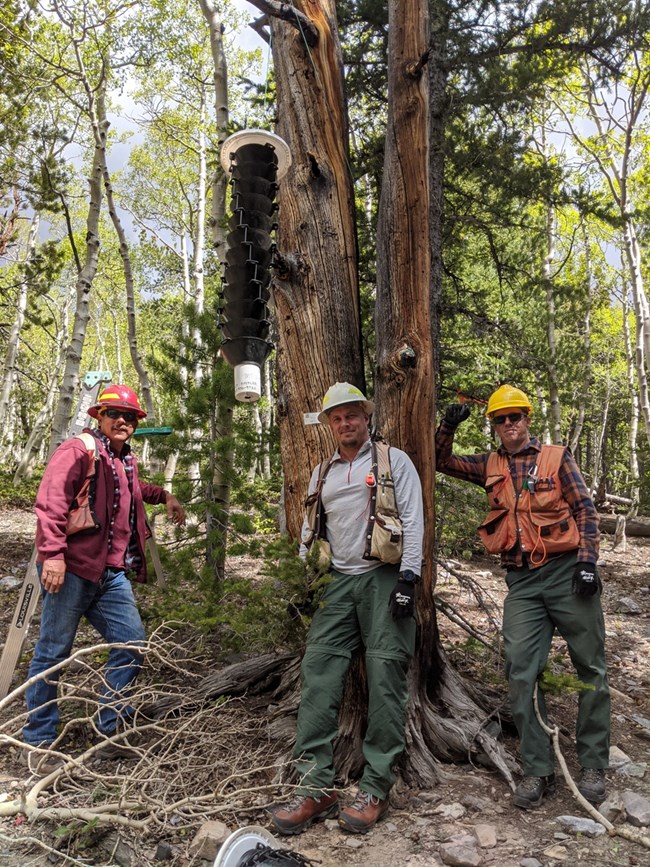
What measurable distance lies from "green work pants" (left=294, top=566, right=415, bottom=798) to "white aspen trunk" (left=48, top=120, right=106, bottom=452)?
6.97 meters

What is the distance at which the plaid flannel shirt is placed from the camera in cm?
395

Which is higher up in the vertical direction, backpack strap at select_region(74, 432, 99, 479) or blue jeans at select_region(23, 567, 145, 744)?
backpack strap at select_region(74, 432, 99, 479)

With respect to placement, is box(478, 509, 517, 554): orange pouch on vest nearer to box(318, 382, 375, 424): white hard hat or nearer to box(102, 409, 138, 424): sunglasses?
box(318, 382, 375, 424): white hard hat

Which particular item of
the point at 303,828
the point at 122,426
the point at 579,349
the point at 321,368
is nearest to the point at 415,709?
the point at 303,828

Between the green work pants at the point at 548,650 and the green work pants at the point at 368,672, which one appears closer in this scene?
the green work pants at the point at 368,672

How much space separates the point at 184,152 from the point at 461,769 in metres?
23.9

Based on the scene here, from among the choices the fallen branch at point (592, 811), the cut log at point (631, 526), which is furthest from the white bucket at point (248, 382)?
the cut log at point (631, 526)

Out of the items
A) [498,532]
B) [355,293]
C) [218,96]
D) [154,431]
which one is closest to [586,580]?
[498,532]

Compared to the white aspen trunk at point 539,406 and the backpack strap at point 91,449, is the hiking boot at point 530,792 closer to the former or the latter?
the white aspen trunk at point 539,406

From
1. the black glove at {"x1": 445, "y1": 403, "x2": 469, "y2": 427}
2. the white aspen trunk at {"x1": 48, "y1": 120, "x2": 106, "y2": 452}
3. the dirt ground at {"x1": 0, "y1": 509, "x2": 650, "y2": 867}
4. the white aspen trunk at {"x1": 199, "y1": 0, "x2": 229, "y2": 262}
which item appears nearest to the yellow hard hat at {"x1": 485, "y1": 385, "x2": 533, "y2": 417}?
the black glove at {"x1": 445, "y1": 403, "x2": 469, "y2": 427}

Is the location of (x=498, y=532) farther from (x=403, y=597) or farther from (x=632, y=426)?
(x=632, y=426)

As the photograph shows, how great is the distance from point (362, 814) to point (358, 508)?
1.61 m

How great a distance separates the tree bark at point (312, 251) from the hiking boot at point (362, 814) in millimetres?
1649

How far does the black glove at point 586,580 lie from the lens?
3787 millimetres
